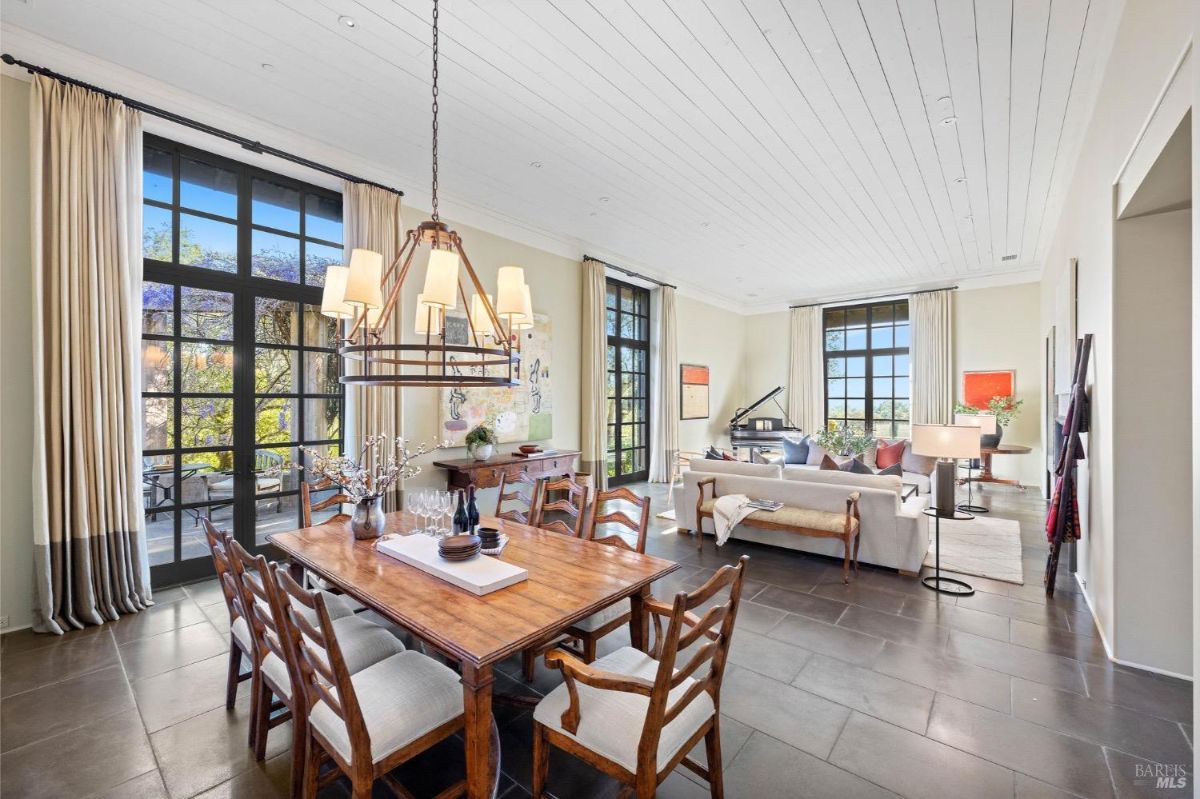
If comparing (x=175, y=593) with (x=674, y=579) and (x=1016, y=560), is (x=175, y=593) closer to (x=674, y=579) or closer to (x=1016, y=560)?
(x=674, y=579)

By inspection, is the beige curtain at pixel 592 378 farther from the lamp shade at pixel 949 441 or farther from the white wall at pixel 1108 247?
the white wall at pixel 1108 247

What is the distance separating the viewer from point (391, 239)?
4.50 metres

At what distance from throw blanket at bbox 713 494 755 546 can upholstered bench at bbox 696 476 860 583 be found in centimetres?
6

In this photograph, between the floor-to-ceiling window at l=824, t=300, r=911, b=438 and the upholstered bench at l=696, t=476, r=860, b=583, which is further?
the floor-to-ceiling window at l=824, t=300, r=911, b=438

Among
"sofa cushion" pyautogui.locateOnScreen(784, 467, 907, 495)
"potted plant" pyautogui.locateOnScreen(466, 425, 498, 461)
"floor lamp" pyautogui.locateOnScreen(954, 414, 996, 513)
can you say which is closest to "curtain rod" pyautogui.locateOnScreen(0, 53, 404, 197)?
"potted plant" pyautogui.locateOnScreen(466, 425, 498, 461)

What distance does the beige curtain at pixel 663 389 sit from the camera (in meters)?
8.14

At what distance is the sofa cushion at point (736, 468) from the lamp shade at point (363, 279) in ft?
12.5

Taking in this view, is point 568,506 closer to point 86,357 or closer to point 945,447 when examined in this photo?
point 945,447


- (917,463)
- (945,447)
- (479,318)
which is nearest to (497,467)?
(479,318)

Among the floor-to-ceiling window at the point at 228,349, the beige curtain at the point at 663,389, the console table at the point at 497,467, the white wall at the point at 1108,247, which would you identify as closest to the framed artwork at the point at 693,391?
the beige curtain at the point at 663,389

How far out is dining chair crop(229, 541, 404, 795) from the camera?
5.03 feet

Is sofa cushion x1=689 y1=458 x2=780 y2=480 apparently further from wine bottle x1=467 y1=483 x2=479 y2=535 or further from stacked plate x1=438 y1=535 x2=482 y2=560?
stacked plate x1=438 y1=535 x2=482 y2=560

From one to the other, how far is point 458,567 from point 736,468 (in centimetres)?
346

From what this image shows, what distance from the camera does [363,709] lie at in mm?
1570
